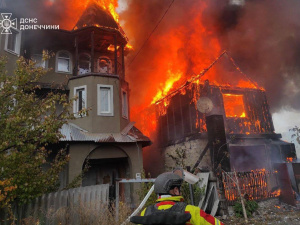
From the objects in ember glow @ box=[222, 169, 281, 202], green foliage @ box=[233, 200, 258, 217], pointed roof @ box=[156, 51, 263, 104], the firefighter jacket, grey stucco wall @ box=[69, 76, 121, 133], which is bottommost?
green foliage @ box=[233, 200, 258, 217]

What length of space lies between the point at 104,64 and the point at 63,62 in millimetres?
2995

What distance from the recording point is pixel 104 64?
53.0ft

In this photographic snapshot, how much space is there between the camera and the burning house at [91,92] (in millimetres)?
11664

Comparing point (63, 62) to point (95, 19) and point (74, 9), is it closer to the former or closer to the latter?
point (95, 19)

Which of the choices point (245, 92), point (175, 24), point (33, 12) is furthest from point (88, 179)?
point (175, 24)

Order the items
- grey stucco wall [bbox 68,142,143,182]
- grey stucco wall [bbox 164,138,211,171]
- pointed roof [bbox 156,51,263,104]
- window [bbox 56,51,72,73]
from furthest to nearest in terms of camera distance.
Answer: pointed roof [bbox 156,51,263,104], window [bbox 56,51,72,73], grey stucco wall [bbox 164,138,211,171], grey stucco wall [bbox 68,142,143,182]

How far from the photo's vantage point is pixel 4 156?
17.3ft

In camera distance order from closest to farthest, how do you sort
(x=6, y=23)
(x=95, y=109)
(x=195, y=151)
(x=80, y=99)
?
(x=6, y=23)
(x=95, y=109)
(x=80, y=99)
(x=195, y=151)

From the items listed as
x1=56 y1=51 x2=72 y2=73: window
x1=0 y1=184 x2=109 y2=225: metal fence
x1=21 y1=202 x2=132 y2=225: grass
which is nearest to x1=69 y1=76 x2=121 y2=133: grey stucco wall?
x1=56 y1=51 x2=72 y2=73: window

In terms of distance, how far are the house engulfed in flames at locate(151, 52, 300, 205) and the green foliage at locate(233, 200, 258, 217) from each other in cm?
322

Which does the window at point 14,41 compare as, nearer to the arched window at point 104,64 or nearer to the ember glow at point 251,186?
the arched window at point 104,64

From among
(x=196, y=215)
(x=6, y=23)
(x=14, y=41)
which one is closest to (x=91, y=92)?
(x=14, y=41)

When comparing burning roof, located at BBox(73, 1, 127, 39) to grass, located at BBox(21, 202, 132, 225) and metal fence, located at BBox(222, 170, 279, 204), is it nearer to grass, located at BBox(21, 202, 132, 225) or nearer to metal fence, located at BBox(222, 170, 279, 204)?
grass, located at BBox(21, 202, 132, 225)

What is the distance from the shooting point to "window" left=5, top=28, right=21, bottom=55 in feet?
40.3
